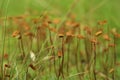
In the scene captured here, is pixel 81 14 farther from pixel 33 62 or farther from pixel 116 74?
pixel 33 62

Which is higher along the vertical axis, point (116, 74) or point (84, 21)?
point (84, 21)

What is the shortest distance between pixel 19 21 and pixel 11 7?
2.04 metres

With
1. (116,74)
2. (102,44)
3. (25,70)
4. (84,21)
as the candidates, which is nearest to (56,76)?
(25,70)

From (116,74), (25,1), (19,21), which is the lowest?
(116,74)

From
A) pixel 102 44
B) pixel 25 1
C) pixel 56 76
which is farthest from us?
pixel 25 1

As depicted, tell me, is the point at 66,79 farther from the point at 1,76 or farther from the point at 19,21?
the point at 19,21

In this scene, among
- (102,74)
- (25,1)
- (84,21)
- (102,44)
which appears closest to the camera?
(102,74)

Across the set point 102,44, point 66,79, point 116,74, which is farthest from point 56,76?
point 102,44

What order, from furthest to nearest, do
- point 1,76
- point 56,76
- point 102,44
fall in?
1. point 102,44
2. point 56,76
3. point 1,76

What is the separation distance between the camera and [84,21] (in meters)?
5.05

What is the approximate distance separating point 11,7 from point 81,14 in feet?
4.92

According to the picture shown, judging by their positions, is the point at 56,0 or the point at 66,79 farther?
the point at 56,0

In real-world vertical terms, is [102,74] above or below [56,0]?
below

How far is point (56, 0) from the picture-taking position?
615 centimetres
